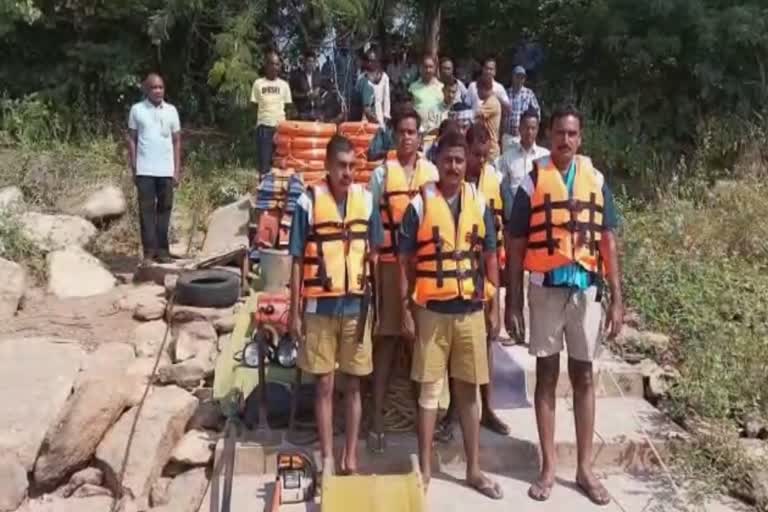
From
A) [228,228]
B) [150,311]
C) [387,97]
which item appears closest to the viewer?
[150,311]

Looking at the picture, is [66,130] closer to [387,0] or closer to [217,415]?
[387,0]

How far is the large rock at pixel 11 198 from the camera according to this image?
891 cm

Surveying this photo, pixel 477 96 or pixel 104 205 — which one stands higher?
pixel 477 96

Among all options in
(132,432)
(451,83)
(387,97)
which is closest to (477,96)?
(451,83)

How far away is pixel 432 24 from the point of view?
13.3 m

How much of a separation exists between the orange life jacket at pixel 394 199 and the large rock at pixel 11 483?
217cm

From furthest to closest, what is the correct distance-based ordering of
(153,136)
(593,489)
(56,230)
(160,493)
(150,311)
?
(56,230) < (153,136) < (150,311) < (160,493) < (593,489)

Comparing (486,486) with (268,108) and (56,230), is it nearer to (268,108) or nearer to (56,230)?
(56,230)

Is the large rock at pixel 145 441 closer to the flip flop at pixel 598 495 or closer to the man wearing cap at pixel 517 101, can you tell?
the flip flop at pixel 598 495

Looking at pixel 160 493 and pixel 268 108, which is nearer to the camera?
pixel 160 493

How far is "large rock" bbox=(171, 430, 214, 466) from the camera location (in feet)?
16.8

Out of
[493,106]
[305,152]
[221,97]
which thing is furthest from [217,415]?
[221,97]

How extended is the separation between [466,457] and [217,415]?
154cm

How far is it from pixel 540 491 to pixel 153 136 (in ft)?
14.9
